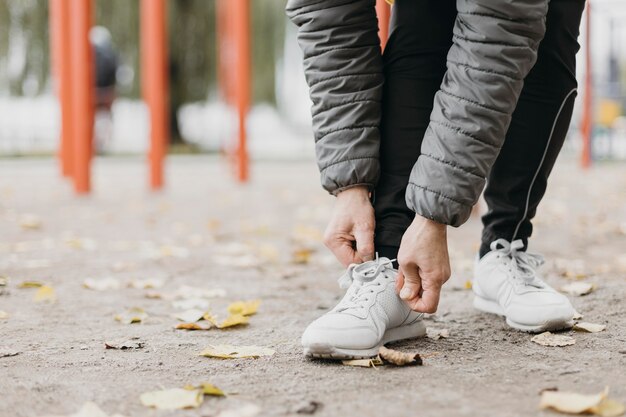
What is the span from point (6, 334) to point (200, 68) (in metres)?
11.4

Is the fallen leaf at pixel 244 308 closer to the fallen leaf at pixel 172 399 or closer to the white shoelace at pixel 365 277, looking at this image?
the white shoelace at pixel 365 277

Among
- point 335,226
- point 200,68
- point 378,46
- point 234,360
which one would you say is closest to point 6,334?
point 234,360

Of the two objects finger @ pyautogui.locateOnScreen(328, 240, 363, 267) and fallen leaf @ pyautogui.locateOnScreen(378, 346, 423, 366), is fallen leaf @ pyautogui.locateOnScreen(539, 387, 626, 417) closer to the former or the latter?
fallen leaf @ pyautogui.locateOnScreen(378, 346, 423, 366)

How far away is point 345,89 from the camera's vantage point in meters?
1.58

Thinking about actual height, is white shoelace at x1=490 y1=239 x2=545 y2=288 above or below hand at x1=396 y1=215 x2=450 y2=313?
below

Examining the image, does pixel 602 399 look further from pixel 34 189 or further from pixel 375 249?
pixel 34 189

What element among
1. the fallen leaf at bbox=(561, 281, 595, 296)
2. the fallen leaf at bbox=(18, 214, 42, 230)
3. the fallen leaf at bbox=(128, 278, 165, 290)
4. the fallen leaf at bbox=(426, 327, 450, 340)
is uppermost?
the fallen leaf at bbox=(426, 327, 450, 340)

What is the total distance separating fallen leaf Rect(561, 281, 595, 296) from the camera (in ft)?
7.08

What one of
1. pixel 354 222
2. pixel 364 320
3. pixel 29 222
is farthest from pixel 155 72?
pixel 364 320

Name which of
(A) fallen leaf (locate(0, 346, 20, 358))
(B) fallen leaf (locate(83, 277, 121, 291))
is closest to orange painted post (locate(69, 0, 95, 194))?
(B) fallen leaf (locate(83, 277, 121, 291))

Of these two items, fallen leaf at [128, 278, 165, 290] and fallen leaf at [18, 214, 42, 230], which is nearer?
fallen leaf at [128, 278, 165, 290]

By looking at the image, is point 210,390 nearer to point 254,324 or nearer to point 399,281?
point 399,281

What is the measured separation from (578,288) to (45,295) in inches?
56.5

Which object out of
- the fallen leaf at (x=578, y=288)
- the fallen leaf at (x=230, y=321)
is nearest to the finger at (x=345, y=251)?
the fallen leaf at (x=230, y=321)
